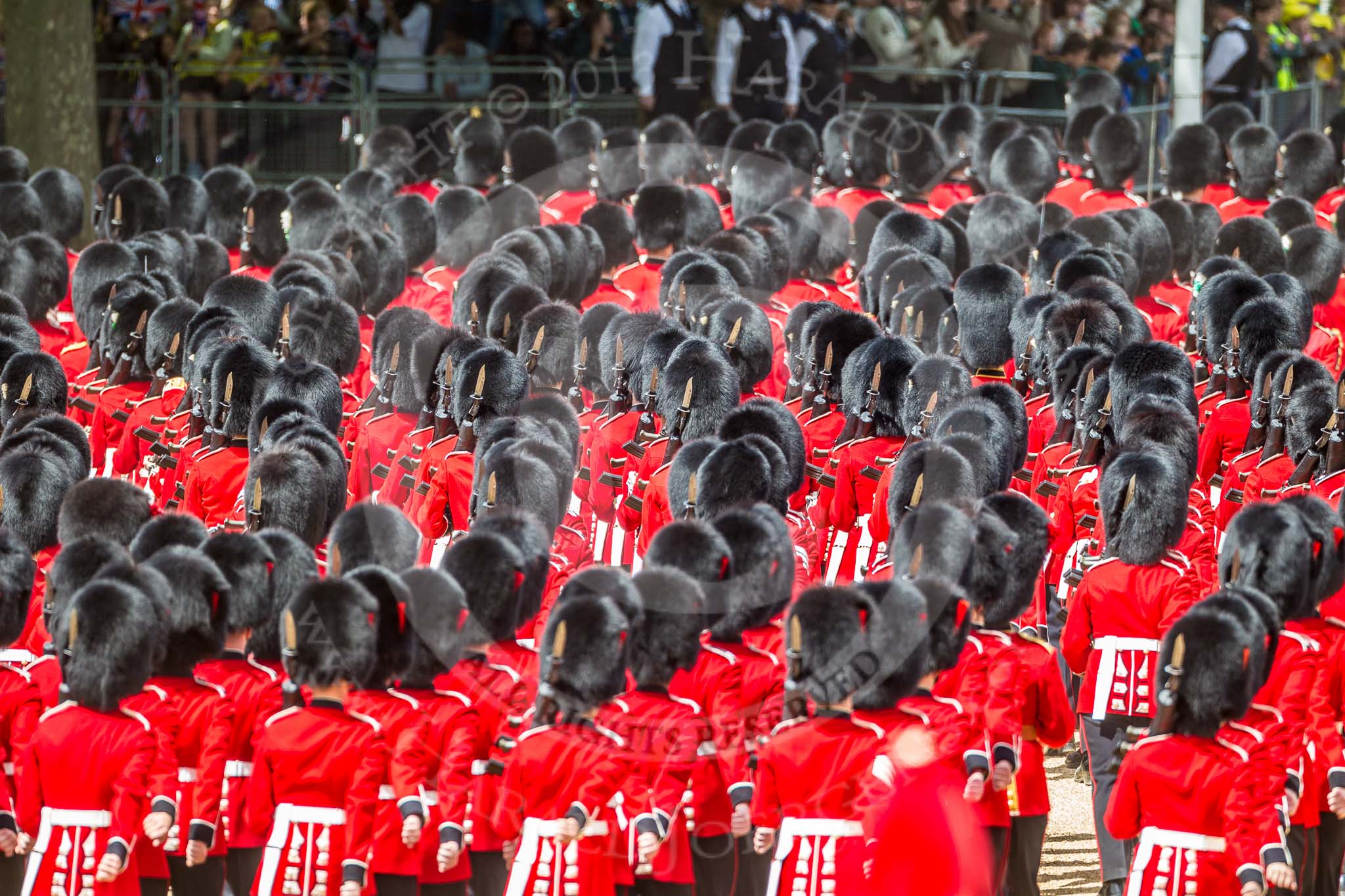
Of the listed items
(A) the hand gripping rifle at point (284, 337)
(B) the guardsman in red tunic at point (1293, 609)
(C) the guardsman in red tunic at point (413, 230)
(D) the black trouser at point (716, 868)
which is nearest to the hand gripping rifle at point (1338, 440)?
(B) the guardsman in red tunic at point (1293, 609)

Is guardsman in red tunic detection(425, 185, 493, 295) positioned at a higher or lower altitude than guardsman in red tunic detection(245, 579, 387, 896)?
higher

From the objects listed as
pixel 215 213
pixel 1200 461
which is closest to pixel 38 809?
pixel 1200 461

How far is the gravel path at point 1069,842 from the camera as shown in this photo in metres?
6.51

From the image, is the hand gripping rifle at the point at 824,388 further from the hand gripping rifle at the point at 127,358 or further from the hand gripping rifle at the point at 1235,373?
the hand gripping rifle at the point at 127,358

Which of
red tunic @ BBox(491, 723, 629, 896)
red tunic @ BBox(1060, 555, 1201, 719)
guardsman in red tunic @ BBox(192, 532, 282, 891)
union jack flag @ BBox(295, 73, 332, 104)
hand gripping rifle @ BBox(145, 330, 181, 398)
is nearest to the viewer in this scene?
red tunic @ BBox(491, 723, 629, 896)

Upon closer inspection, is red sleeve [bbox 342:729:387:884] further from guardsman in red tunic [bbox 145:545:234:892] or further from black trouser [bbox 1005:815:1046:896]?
black trouser [bbox 1005:815:1046:896]

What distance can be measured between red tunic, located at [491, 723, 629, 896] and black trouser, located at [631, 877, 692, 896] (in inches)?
14.7

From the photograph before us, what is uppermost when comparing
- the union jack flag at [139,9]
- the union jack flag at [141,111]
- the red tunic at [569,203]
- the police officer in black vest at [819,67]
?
the union jack flag at [139,9]

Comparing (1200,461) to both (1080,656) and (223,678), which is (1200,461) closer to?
(1080,656)

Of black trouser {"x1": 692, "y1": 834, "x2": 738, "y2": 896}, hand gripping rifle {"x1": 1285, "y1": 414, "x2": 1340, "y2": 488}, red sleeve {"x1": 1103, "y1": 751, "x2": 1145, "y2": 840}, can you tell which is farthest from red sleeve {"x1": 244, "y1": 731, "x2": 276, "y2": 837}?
hand gripping rifle {"x1": 1285, "y1": 414, "x2": 1340, "y2": 488}

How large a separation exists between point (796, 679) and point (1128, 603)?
1495 mm

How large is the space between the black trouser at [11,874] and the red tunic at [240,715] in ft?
1.78

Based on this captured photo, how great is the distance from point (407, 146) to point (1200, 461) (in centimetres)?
655

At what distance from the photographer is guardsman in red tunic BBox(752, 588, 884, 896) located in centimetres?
488
